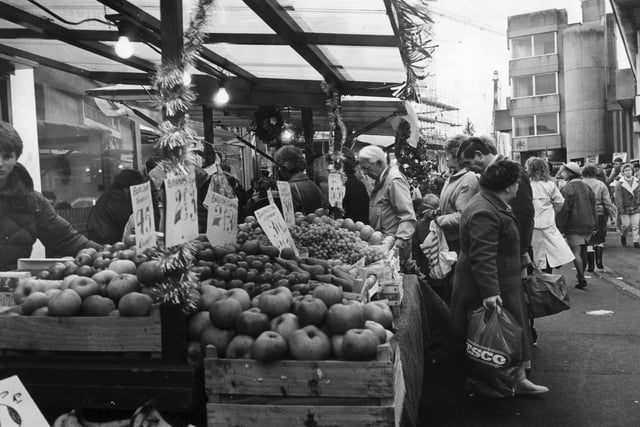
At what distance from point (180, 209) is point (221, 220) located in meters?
1.29

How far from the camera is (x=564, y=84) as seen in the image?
47031 millimetres

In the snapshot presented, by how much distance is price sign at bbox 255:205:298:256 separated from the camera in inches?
161

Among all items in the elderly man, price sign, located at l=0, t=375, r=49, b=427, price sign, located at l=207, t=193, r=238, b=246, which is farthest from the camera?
the elderly man

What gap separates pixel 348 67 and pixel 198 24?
455 centimetres

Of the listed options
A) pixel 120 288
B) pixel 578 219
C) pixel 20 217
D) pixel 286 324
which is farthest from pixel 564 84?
pixel 120 288

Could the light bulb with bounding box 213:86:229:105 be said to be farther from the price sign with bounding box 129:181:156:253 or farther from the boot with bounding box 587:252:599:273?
the boot with bounding box 587:252:599:273

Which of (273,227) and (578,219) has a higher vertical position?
(273,227)

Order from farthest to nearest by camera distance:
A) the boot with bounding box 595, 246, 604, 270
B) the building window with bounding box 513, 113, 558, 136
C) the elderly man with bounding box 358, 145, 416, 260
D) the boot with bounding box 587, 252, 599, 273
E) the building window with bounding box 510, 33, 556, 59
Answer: the building window with bounding box 513, 113, 558, 136 → the building window with bounding box 510, 33, 556, 59 → the boot with bounding box 595, 246, 604, 270 → the boot with bounding box 587, 252, 599, 273 → the elderly man with bounding box 358, 145, 416, 260

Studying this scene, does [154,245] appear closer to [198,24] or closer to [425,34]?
[198,24]

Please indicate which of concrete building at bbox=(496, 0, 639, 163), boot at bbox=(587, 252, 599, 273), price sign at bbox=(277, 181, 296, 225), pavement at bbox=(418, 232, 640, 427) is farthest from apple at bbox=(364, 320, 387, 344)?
concrete building at bbox=(496, 0, 639, 163)

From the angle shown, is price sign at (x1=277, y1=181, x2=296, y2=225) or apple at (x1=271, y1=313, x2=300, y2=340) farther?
price sign at (x1=277, y1=181, x2=296, y2=225)

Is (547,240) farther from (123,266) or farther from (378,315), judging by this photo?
(123,266)

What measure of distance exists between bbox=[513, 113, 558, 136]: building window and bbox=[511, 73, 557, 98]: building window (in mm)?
1865

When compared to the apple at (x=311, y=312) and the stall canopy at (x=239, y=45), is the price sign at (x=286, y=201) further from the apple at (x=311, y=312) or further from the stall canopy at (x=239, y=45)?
the apple at (x=311, y=312)
